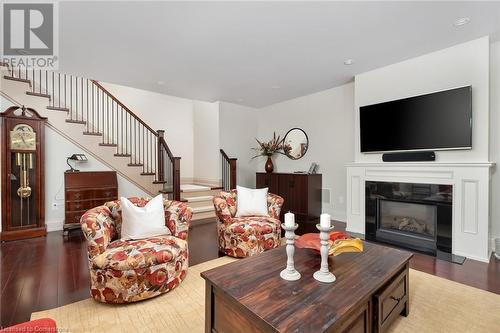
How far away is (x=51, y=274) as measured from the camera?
2451 mm

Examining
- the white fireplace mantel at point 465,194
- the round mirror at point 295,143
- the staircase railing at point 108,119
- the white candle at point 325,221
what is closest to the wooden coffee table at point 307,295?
the white candle at point 325,221

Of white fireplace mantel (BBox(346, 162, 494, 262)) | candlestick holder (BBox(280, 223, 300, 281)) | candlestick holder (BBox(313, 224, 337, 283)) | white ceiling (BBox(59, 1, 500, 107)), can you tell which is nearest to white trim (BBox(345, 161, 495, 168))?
white fireplace mantel (BBox(346, 162, 494, 262))

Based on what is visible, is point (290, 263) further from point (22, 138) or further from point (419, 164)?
point (22, 138)

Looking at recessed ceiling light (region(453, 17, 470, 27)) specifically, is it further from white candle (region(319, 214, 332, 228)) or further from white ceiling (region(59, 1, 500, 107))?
white candle (region(319, 214, 332, 228))

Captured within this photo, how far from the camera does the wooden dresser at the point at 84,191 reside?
3799mm

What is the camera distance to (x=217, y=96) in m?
5.23

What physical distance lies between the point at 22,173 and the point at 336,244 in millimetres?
4518

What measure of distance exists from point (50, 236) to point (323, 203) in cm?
483

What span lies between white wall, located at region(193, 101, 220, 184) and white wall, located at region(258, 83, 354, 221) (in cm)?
168

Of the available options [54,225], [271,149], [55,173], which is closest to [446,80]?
[271,149]

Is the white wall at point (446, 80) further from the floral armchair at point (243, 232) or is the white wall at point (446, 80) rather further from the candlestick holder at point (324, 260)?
the candlestick holder at point (324, 260)

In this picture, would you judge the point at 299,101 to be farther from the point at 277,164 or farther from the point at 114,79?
the point at 114,79

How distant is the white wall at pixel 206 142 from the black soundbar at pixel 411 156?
3.48 meters

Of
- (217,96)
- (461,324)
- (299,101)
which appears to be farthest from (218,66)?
(461,324)
